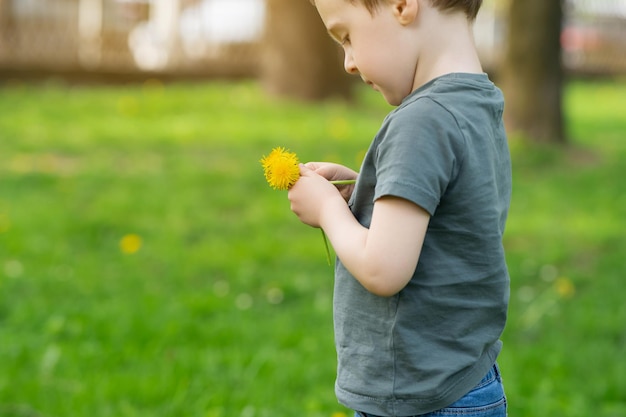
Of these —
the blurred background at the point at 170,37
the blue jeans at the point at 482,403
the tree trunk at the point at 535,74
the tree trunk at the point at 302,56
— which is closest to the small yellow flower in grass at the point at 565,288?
the blue jeans at the point at 482,403

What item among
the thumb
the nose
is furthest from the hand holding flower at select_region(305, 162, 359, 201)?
the nose

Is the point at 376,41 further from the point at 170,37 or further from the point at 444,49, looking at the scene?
the point at 170,37

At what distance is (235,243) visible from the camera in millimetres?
5145

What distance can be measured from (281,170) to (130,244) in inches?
135

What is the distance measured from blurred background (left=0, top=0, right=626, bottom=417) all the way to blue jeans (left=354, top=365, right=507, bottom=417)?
1423 millimetres

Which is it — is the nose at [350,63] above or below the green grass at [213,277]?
above

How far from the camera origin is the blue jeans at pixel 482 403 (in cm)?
171

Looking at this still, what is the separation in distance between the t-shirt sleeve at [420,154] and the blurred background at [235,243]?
5.72ft

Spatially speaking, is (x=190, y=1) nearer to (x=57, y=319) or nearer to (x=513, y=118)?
(x=513, y=118)

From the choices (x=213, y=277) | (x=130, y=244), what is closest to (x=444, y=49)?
(x=213, y=277)

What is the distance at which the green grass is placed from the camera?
10.9 ft

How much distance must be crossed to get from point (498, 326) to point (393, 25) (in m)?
0.58

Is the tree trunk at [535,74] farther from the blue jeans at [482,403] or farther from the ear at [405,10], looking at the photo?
the ear at [405,10]

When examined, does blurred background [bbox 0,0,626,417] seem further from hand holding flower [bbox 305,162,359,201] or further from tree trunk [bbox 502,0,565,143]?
hand holding flower [bbox 305,162,359,201]
